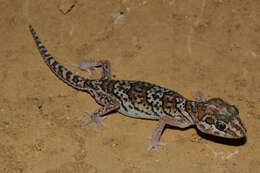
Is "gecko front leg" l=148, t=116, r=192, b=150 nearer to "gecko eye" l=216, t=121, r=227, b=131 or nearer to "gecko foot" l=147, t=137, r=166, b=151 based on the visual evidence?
"gecko foot" l=147, t=137, r=166, b=151

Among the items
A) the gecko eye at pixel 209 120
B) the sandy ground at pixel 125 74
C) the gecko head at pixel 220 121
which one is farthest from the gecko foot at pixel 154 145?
the gecko eye at pixel 209 120

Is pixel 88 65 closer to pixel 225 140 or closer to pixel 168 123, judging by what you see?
pixel 168 123

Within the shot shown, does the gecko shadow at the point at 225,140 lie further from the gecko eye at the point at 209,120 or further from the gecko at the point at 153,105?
the gecko eye at the point at 209,120

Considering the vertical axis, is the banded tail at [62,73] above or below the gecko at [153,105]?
above

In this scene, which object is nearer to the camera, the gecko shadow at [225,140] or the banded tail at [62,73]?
the gecko shadow at [225,140]

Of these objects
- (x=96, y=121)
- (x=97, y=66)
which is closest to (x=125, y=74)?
(x=97, y=66)

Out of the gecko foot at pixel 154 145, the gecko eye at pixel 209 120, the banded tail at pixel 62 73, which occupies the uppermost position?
the banded tail at pixel 62 73
